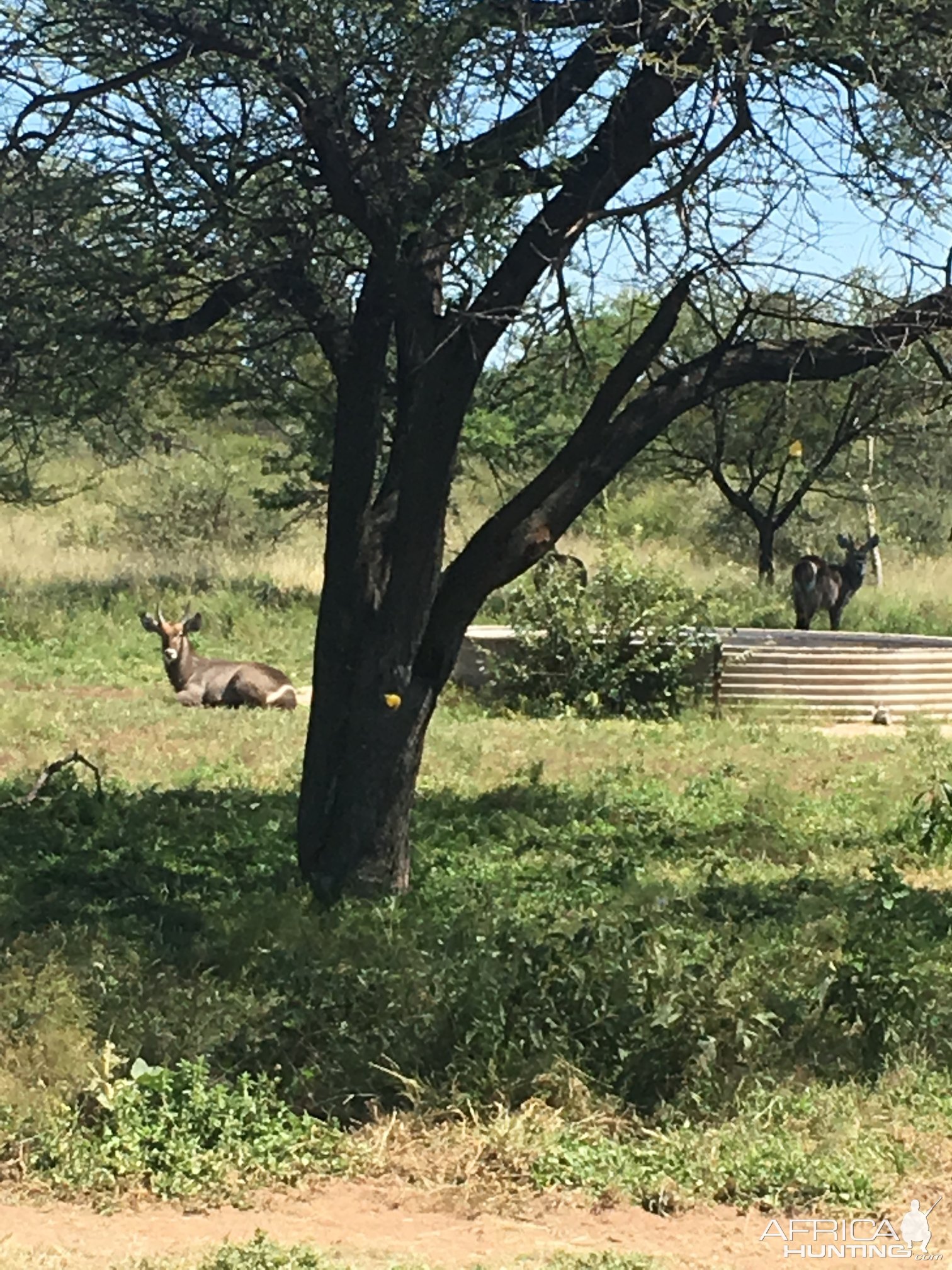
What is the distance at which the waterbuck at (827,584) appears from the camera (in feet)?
73.3

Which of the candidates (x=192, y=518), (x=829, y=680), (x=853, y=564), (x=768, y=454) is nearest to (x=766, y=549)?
(x=768, y=454)

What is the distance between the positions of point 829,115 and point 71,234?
11.5ft

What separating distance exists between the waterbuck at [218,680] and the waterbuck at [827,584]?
28.3 feet

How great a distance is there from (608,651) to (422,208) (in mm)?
8784

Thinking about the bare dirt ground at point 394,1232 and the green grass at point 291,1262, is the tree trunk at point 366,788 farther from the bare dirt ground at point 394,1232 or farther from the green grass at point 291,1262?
the green grass at point 291,1262

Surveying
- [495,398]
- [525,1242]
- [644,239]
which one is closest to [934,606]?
[495,398]

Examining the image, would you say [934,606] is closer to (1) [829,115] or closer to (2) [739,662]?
(2) [739,662]

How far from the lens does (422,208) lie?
729 centimetres

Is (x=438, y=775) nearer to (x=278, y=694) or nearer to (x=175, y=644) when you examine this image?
(x=278, y=694)

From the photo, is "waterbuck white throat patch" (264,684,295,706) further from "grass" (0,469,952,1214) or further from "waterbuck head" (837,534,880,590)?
"waterbuck head" (837,534,880,590)

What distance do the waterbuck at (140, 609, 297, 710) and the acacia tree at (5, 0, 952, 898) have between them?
7.38 m

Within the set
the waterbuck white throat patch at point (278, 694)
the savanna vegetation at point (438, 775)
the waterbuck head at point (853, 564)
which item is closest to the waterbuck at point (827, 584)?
the waterbuck head at point (853, 564)

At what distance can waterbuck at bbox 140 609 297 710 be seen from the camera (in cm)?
1563

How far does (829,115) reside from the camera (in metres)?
7.40
